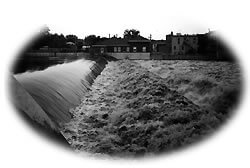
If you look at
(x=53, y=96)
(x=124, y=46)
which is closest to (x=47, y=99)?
(x=53, y=96)

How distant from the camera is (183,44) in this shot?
35.8m

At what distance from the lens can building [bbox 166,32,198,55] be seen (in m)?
35.7

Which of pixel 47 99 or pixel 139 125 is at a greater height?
pixel 47 99

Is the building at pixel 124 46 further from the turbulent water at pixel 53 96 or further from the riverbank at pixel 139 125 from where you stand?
the riverbank at pixel 139 125

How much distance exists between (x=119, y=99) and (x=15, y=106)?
13.9 ft

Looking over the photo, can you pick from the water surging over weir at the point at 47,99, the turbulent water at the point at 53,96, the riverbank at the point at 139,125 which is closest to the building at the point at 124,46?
the turbulent water at the point at 53,96

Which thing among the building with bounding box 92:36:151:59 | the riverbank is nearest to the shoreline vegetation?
the riverbank

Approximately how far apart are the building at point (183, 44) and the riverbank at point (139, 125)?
30.2 meters

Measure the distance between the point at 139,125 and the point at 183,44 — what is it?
3264cm

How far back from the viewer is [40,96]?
498cm

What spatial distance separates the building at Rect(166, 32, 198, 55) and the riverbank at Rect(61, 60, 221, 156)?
30.2 meters

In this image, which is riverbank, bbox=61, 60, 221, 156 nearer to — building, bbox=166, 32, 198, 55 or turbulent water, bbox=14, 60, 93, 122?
turbulent water, bbox=14, 60, 93, 122

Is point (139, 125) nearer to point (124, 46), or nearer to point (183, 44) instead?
point (124, 46)

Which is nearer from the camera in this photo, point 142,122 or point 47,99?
point 142,122
